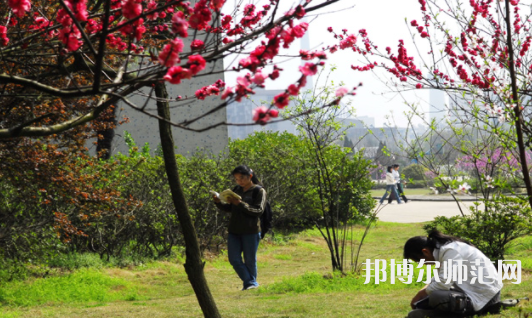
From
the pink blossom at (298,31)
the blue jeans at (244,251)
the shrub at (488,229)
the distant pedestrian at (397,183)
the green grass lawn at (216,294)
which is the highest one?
the pink blossom at (298,31)

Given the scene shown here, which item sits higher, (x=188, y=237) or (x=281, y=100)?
(x=281, y=100)

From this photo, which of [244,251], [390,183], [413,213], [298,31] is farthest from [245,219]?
[390,183]

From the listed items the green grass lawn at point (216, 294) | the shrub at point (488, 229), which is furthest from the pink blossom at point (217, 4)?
the shrub at point (488, 229)

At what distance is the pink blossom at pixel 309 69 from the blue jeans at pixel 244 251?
445 cm

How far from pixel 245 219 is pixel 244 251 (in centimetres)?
42

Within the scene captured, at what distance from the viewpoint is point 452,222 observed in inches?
294

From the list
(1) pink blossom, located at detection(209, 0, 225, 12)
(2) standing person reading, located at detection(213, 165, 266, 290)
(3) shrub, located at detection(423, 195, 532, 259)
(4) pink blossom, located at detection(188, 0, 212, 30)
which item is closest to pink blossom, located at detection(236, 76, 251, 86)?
(4) pink blossom, located at detection(188, 0, 212, 30)

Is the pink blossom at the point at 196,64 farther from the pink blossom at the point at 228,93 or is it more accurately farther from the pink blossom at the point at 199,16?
the pink blossom at the point at 199,16

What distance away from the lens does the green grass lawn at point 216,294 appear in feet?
19.9

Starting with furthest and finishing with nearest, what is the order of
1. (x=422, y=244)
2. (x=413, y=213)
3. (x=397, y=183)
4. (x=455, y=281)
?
(x=397, y=183) → (x=413, y=213) → (x=422, y=244) → (x=455, y=281)

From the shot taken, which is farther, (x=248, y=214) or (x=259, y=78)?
(x=248, y=214)

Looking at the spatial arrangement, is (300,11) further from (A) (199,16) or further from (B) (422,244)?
(B) (422,244)

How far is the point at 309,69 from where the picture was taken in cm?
272

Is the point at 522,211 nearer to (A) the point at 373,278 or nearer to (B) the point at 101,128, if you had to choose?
(A) the point at 373,278
